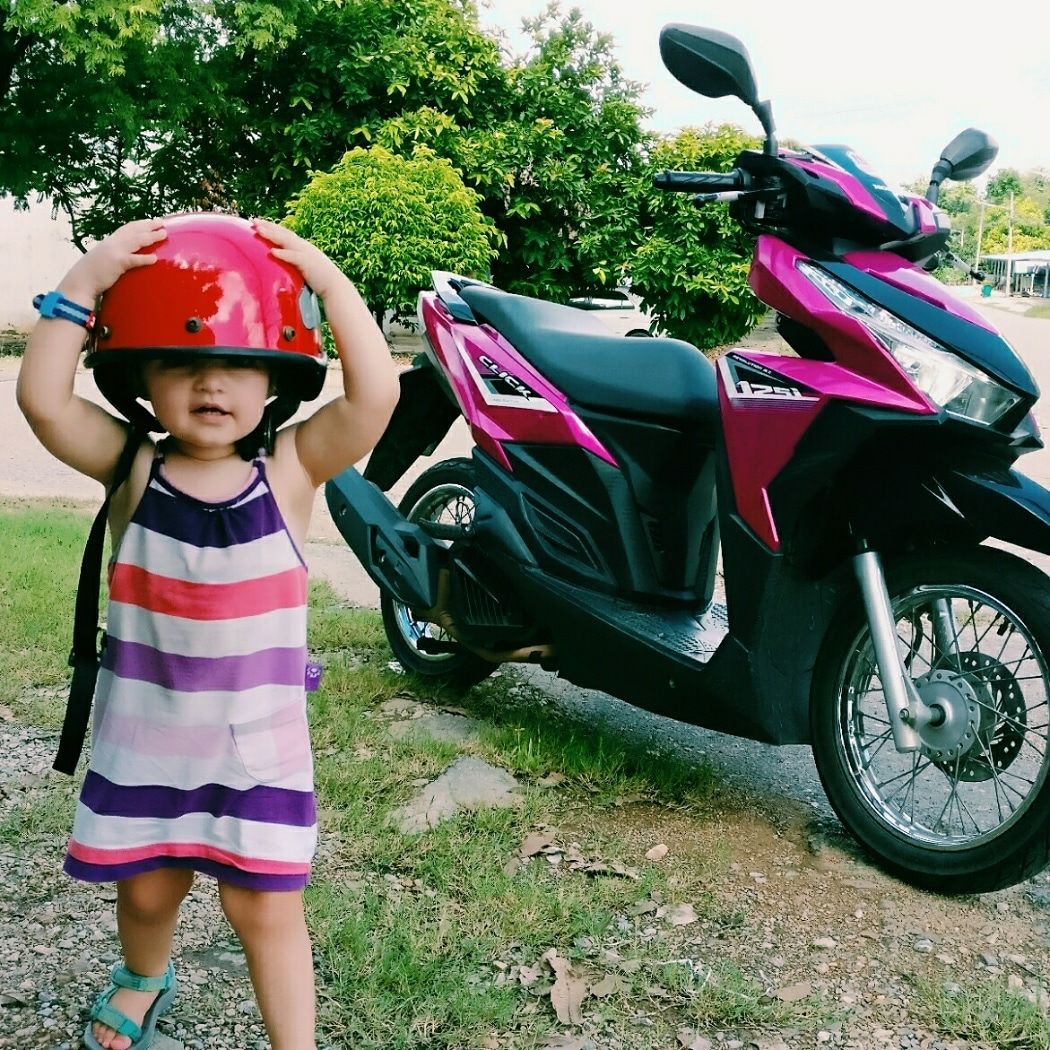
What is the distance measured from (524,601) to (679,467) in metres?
0.56

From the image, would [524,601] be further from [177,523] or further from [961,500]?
[177,523]

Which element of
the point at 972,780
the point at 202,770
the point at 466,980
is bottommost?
the point at 466,980

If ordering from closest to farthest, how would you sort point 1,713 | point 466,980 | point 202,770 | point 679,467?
point 202,770 < point 466,980 < point 679,467 < point 1,713

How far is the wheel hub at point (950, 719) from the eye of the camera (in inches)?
104

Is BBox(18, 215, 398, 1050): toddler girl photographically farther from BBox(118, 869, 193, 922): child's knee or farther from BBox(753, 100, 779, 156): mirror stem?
BBox(753, 100, 779, 156): mirror stem

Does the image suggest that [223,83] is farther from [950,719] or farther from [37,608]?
[950,719]

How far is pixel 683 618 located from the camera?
3.30 meters

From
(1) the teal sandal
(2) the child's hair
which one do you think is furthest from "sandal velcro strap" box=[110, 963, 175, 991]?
(2) the child's hair

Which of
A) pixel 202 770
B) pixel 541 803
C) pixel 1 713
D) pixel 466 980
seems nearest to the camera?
pixel 202 770

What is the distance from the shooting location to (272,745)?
1824 millimetres

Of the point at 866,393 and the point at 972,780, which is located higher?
the point at 866,393

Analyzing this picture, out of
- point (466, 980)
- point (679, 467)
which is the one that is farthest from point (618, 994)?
point (679, 467)

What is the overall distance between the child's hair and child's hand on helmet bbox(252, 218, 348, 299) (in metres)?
0.01

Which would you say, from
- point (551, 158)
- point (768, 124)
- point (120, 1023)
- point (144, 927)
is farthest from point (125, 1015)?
point (551, 158)
